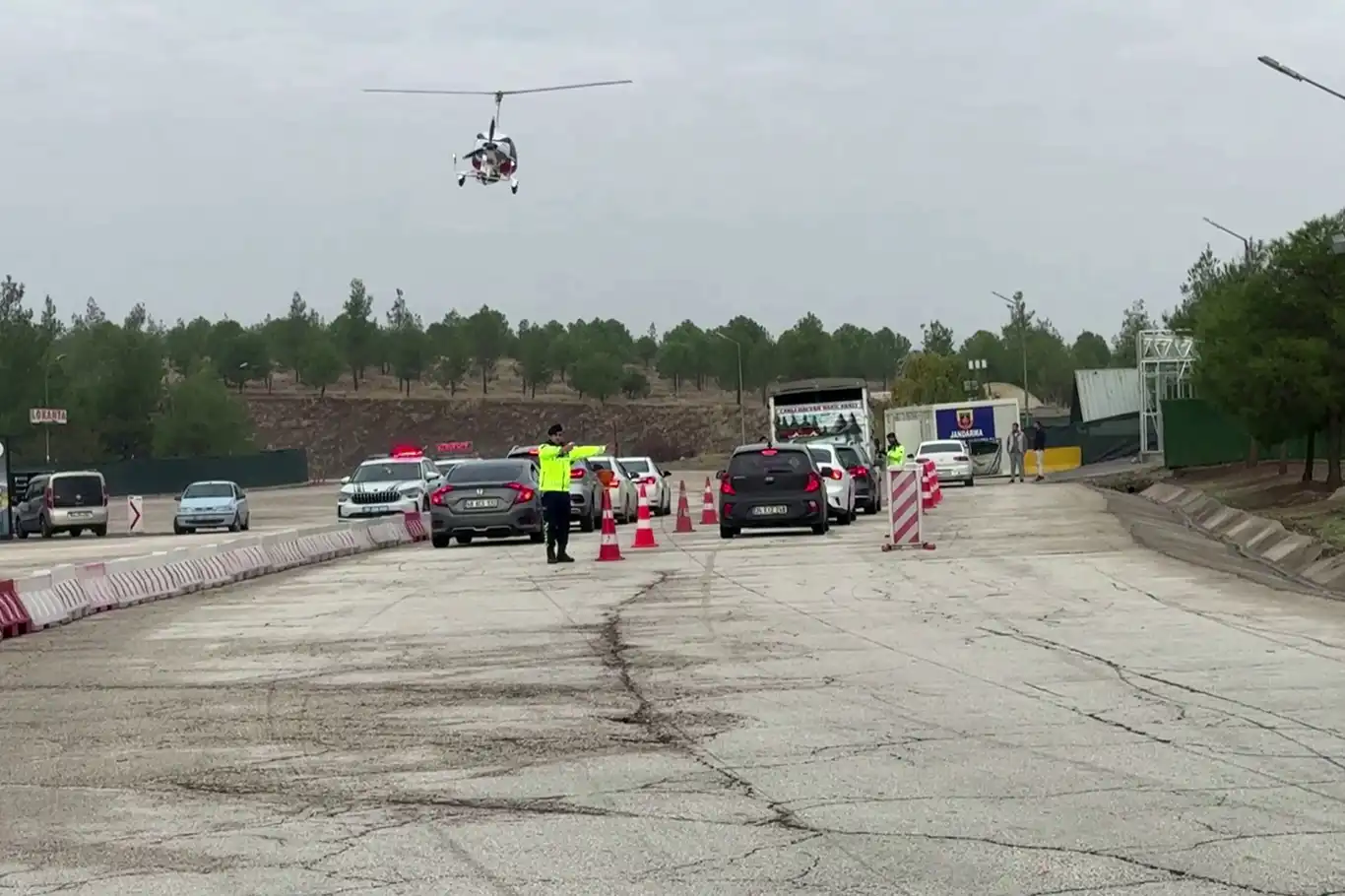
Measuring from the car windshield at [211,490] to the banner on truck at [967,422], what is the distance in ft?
106

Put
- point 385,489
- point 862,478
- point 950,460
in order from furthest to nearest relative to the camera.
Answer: point 950,460, point 385,489, point 862,478

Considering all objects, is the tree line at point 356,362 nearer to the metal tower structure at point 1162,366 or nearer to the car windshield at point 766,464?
the metal tower structure at point 1162,366

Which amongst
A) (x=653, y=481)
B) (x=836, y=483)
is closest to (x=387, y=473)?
(x=653, y=481)

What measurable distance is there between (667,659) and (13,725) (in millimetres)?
4598

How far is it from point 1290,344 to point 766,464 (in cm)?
1896

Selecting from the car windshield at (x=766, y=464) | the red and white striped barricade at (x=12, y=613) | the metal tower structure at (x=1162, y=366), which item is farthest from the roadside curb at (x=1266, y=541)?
the metal tower structure at (x=1162, y=366)

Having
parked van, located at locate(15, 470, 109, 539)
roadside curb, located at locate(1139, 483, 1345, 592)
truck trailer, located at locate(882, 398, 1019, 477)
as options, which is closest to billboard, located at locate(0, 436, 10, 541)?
parked van, located at locate(15, 470, 109, 539)

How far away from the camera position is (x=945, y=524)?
1347 inches

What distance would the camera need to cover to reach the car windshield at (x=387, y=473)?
41.4 meters

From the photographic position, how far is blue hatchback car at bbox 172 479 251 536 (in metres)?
49.8

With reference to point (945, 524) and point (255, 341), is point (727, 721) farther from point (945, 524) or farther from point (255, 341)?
point (255, 341)

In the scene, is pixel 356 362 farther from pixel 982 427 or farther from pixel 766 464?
pixel 766 464

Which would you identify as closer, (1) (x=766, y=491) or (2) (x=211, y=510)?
(1) (x=766, y=491)

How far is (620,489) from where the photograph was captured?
136 ft
